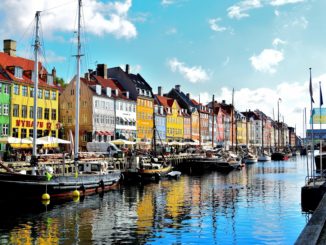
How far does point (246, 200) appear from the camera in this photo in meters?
37.1

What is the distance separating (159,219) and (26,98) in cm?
4519

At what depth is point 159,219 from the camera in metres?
27.8

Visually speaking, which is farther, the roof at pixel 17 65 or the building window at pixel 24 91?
the building window at pixel 24 91

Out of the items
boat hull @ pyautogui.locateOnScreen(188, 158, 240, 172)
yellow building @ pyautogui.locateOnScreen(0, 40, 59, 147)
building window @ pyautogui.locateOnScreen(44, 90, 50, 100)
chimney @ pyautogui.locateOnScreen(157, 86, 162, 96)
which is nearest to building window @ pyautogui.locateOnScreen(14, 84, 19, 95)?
yellow building @ pyautogui.locateOnScreen(0, 40, 59, 147)

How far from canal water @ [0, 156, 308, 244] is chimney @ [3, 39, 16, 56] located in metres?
38.2

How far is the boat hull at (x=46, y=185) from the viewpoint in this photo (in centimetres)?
3325

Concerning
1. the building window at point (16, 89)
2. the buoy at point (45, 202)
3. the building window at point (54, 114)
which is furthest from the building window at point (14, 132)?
the buoy at point (45, 202)

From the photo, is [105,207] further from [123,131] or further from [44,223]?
[123,131]

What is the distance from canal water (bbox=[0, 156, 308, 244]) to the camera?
2236 centimetres

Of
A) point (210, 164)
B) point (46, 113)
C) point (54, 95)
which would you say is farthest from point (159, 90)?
point (46, 113)

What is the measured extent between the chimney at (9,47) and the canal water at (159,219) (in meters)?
38.2

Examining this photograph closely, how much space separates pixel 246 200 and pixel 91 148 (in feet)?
126

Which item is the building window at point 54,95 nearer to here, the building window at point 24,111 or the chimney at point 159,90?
the building window at point 24,111

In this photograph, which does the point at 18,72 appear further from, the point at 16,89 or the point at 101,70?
the point at 101,70
